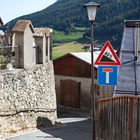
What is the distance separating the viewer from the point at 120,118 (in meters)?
11.8

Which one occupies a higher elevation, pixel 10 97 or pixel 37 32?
pixel 37 32

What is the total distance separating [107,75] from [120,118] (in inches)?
44.7

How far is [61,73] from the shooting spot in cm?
3281

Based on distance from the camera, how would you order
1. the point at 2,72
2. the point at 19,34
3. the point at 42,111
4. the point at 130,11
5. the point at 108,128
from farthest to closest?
the point at 130,11 → the point at 42,111 → the point at 19,34 → the point at 2,72 → the point at 108,128

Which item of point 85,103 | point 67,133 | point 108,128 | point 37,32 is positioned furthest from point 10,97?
point 85,103

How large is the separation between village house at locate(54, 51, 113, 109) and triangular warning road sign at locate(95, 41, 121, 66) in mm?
19075

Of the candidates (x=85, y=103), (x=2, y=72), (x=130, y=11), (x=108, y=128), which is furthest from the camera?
(x=130, y=11)

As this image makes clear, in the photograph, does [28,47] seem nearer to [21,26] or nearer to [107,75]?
[21,26]

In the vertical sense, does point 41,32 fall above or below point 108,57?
above

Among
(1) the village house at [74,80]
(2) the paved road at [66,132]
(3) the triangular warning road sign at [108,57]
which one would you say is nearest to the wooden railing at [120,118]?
(3) the triangular warning road sign at [108,57]

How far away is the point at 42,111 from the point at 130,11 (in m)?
91.5

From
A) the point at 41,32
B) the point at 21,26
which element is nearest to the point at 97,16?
the point at 41,32

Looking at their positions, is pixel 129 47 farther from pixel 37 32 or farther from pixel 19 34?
pixel 37 32

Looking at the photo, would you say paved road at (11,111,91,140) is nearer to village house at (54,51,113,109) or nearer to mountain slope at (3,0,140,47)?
village house at (54,51,113,109)
